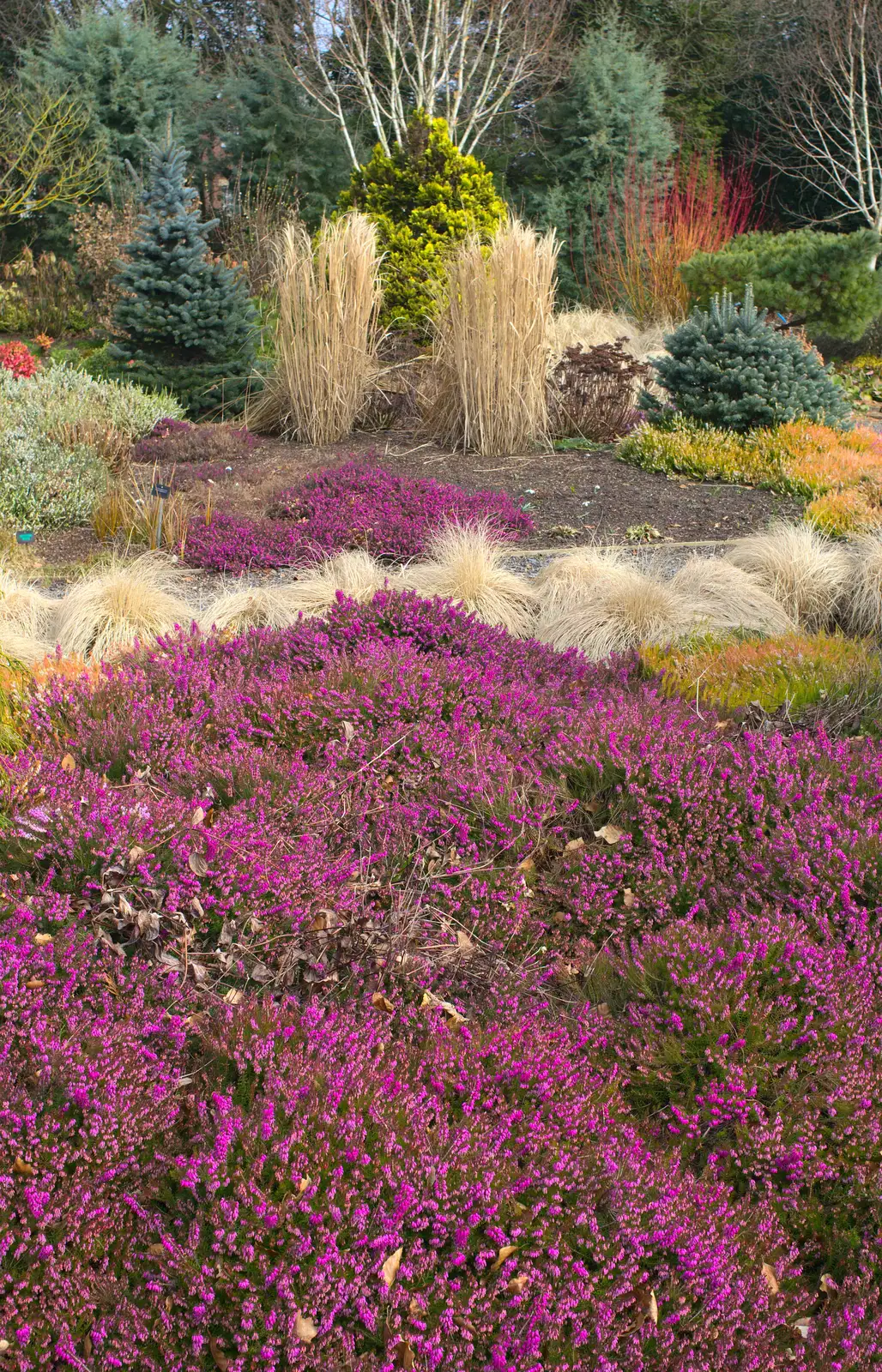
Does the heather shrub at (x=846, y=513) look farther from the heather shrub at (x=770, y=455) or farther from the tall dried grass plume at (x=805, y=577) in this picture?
the tall dried grass plume at (x=805, y=577)

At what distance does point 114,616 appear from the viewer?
461 cm

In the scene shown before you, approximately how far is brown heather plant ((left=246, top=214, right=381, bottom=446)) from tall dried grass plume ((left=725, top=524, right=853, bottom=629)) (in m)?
4.29

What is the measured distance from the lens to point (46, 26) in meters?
18.7

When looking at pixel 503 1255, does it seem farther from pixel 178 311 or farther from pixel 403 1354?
pixel 178 311

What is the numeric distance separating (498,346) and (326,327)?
1.43m

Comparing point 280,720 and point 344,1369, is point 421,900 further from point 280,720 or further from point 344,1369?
point 344,1369

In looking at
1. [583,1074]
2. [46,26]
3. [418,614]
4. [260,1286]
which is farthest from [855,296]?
[46,26]

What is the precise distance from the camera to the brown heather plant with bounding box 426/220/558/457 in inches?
301

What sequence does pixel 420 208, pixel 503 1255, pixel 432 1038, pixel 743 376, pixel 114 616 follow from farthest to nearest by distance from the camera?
pixel 420 208 → pixel 743 376 → pixel 114 616 → pixel 432 1038 → pixel 503 1255

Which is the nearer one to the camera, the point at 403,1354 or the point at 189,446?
the point at 403,1354

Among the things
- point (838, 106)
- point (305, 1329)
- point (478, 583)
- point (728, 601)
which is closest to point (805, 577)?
point (728, 601)

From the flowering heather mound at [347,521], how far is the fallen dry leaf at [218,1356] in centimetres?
449

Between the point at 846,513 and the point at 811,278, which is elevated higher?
the point at 811,278

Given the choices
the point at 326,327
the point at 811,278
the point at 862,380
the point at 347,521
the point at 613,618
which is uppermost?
the point at 811,278
